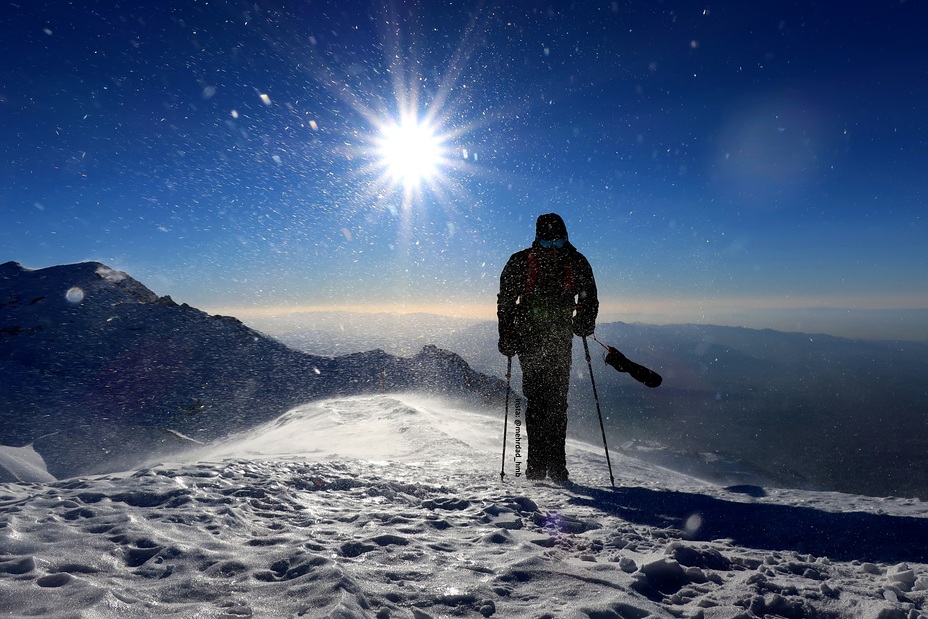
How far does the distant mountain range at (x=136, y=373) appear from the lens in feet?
68.1

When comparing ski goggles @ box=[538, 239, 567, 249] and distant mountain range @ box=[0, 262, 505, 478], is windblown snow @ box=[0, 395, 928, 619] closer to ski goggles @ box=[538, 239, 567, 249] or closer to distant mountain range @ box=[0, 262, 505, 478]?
ski goggles @ box=[538, 239, 567, 249]

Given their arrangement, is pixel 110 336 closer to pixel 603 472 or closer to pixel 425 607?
pixel 603 472

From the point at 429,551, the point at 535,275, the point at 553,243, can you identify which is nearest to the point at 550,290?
the point at 535,275

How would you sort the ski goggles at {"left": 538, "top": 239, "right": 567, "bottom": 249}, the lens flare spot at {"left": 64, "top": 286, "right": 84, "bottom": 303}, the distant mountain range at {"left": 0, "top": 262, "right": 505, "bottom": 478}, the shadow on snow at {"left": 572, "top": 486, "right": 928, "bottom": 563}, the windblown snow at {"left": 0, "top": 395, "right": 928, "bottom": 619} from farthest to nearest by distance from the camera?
the lens flare spot at {"left": 64, "top": 286, "right": 84, "bottom": 303}, the distant mountain range at {"left": 0, "top": 262, "right": 505, "bottom": 478}, the ski goggles at {"left": 538, "top": 239, "right": 567, "bottom": 249}, the shadow on snow at {"left": 572, "top": 486, "right": 928, "bottom": 563}, the windblown snow at {"left": 0, "top": 395, "right": 928, "bottom": 619}

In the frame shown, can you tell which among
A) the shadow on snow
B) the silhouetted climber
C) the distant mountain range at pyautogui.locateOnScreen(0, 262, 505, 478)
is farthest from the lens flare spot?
the shadow on snow

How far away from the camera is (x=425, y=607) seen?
230 centimetres

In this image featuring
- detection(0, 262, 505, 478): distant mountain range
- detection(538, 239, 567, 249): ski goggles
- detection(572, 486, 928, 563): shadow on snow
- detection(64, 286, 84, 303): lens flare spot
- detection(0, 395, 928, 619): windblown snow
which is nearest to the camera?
detection(0, 395, 928, 619): windblown snow

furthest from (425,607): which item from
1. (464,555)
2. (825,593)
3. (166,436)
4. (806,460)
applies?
(806,460)

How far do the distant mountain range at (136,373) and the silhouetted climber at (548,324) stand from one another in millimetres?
15592

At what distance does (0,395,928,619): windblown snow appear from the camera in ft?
7.43

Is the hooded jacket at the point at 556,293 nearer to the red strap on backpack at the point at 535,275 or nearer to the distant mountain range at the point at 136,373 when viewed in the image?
the red strap on backpack at the point at 535,275

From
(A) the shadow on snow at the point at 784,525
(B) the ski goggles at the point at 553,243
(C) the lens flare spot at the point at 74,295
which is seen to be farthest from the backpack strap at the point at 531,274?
(C) the lens flare spot at the point at 74,295

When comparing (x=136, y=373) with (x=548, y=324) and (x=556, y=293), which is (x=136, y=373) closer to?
(x=548, y=324)

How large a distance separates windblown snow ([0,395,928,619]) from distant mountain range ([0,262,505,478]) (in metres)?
17.3
